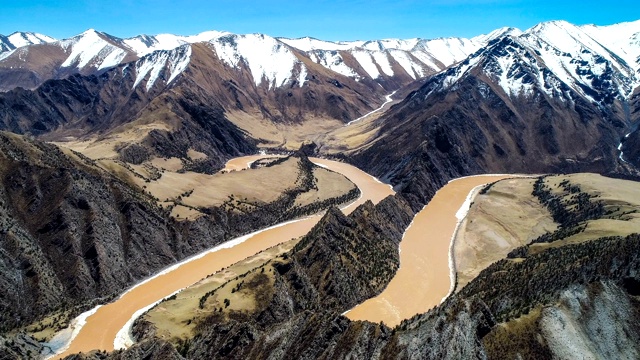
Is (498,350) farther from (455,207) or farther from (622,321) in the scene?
(455,207)

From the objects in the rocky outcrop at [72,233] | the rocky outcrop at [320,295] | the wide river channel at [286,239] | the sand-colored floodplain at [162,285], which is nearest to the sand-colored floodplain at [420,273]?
the wide river channel at [286,239]

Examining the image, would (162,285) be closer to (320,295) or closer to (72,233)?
(72,233)

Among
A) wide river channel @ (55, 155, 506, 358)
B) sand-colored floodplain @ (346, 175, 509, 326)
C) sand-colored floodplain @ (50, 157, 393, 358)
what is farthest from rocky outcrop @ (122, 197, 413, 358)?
sand-colored floodplain @ (50, 157, 393, 358)

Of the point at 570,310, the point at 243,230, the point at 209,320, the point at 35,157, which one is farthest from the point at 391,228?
the point at 35,157

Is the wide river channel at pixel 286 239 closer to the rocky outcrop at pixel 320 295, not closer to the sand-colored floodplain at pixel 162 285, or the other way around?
the sand-colored floodplain at pixel 162 285

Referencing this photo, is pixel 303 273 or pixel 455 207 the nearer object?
pixel 303 273

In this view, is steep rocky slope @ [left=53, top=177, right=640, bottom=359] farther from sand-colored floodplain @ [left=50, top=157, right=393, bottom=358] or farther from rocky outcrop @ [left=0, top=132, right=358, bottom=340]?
rocky outcrop @ [left=0, top=132, right=358, bottom=340]

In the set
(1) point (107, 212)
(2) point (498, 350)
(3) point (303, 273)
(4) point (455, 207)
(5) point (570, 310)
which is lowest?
(4) point (455, 207)

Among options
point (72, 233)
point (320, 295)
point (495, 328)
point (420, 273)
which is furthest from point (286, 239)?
point (495, 328)

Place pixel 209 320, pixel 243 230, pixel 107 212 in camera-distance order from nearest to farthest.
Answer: pixel 209 320 → pixel 107 212 → pixel 243 230
